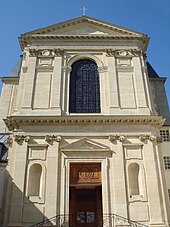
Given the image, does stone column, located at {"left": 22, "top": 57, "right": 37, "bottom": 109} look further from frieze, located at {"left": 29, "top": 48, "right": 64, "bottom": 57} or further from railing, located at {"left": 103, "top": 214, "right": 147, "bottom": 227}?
railing, located at {"left": 103, "top": 214, "right": 147, "bottom": 227}

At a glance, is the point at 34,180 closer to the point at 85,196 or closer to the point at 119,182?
the point at 85,196

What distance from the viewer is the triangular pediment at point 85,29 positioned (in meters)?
21.9

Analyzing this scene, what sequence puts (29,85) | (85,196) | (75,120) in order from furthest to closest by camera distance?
(29,85) < (85,196) < (75,120)

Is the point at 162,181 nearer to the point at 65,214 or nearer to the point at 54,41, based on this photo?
the point at 65,214

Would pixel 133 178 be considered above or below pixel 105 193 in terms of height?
above

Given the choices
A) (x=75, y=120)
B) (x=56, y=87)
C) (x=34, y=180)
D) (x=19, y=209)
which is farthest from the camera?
(x=56, y=87)

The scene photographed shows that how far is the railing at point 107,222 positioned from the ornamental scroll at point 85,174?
83.5 inches

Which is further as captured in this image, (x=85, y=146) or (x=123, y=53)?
(x=123, y=53)

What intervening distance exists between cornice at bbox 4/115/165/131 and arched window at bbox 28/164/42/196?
9.17ft

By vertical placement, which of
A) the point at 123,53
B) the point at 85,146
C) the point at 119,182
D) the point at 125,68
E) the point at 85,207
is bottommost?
the point at 85,207

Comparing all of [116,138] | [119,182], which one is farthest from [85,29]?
[119,182]

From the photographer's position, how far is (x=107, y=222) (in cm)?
1437

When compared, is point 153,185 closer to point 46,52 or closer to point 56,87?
point 56,87

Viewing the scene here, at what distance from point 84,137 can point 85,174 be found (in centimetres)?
228
